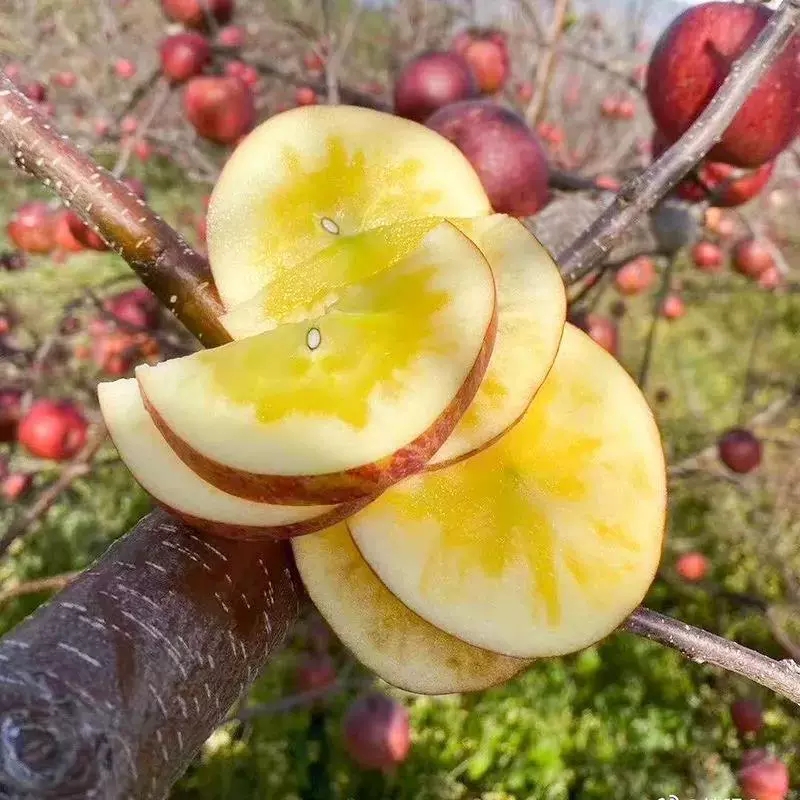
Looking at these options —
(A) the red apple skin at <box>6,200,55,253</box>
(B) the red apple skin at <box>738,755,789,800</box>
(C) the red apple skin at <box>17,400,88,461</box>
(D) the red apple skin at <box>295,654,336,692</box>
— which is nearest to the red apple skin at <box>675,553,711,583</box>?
(B) the red apple skin at <box>738,755,789,800</box>

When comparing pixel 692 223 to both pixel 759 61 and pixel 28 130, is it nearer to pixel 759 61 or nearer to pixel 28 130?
pixel 759 61

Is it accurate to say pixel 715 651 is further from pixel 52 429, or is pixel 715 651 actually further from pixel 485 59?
pixel 485 59

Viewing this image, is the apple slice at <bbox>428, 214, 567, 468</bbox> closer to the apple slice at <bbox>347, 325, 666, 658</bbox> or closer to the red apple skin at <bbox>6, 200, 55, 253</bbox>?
the apple slice at <bbox>347, 325, 666, 658</bbox>

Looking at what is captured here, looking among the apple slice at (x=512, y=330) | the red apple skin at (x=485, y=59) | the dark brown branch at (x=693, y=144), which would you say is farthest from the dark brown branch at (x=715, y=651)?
the red apple skin at (x=485, y=59)

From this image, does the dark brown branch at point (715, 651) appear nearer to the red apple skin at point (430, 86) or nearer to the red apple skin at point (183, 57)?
the red apple skin at point (430, 86)

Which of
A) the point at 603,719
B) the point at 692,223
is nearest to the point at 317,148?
the point at 692,223

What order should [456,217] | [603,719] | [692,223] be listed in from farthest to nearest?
[603,719]
[692,223]
[456,217]
